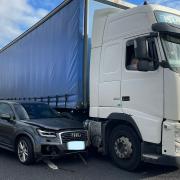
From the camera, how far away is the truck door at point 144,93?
6574 mm

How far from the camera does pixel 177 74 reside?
629cm

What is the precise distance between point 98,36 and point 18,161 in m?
3.57

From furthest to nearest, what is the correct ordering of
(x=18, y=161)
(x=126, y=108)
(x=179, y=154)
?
(x=18, y=161), (x=126, y=108), (x=179, y=154)

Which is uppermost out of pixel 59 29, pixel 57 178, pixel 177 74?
pixel 59 29

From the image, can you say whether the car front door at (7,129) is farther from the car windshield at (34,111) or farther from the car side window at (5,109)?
the car windshield at (34,111)

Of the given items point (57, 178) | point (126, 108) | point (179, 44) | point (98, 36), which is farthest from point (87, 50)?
point (57, 178)

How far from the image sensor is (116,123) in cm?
770


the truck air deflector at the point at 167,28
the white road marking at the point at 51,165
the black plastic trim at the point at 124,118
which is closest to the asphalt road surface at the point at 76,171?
the white road marking at the point at 51,165

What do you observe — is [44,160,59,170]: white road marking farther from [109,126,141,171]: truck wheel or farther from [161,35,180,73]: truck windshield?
[161,35,180,73]: truck windshield

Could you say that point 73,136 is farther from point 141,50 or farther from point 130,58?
point 141,50

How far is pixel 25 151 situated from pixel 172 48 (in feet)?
13.2

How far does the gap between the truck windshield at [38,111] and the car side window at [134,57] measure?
283cm

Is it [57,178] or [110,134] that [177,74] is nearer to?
[110,134]

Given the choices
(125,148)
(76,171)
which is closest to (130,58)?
(125,148)
